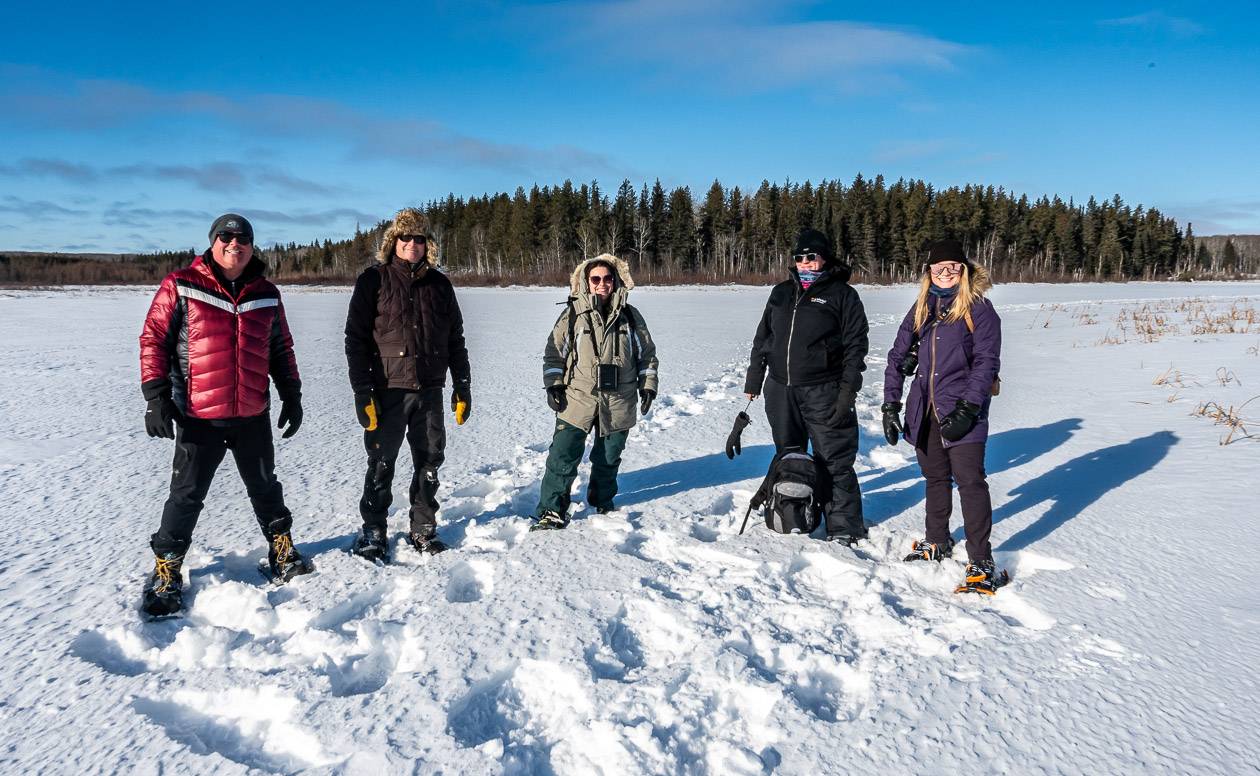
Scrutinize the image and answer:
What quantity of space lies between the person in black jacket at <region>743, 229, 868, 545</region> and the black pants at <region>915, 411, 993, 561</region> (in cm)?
43

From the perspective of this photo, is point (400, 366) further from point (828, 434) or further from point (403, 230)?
point (828, 434)

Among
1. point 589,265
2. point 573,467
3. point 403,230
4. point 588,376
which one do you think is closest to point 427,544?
point 573,467

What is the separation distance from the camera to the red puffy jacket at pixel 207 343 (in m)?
2.95

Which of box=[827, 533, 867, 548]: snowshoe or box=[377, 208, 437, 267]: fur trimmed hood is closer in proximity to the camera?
box=[377, 208, 437, 267]: fur trimmed hood

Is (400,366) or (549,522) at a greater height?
(400,366)

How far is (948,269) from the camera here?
3.40 meters

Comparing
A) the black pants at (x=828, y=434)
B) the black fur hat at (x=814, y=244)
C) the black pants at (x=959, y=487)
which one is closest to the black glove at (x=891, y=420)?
the black pants at (x=959, y=487)

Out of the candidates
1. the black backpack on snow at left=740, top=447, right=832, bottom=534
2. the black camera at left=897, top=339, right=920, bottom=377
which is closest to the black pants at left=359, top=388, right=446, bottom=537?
the black backpack on snow at left=740, top=447, right=832, bottom=534

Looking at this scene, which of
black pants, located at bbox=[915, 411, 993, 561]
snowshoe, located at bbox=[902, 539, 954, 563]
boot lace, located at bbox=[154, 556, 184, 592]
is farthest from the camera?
snowshoe, located at bbox=[902, 539, 954, 563]

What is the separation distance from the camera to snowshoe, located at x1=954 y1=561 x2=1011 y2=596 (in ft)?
10.1

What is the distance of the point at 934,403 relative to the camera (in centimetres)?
342

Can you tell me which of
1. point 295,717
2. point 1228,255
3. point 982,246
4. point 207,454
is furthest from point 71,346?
point 1228,255

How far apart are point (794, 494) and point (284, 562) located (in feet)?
9.08

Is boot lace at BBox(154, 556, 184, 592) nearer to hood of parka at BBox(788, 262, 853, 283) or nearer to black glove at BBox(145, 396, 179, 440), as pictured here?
black glove at BBox(145, 396, 179, 440)
